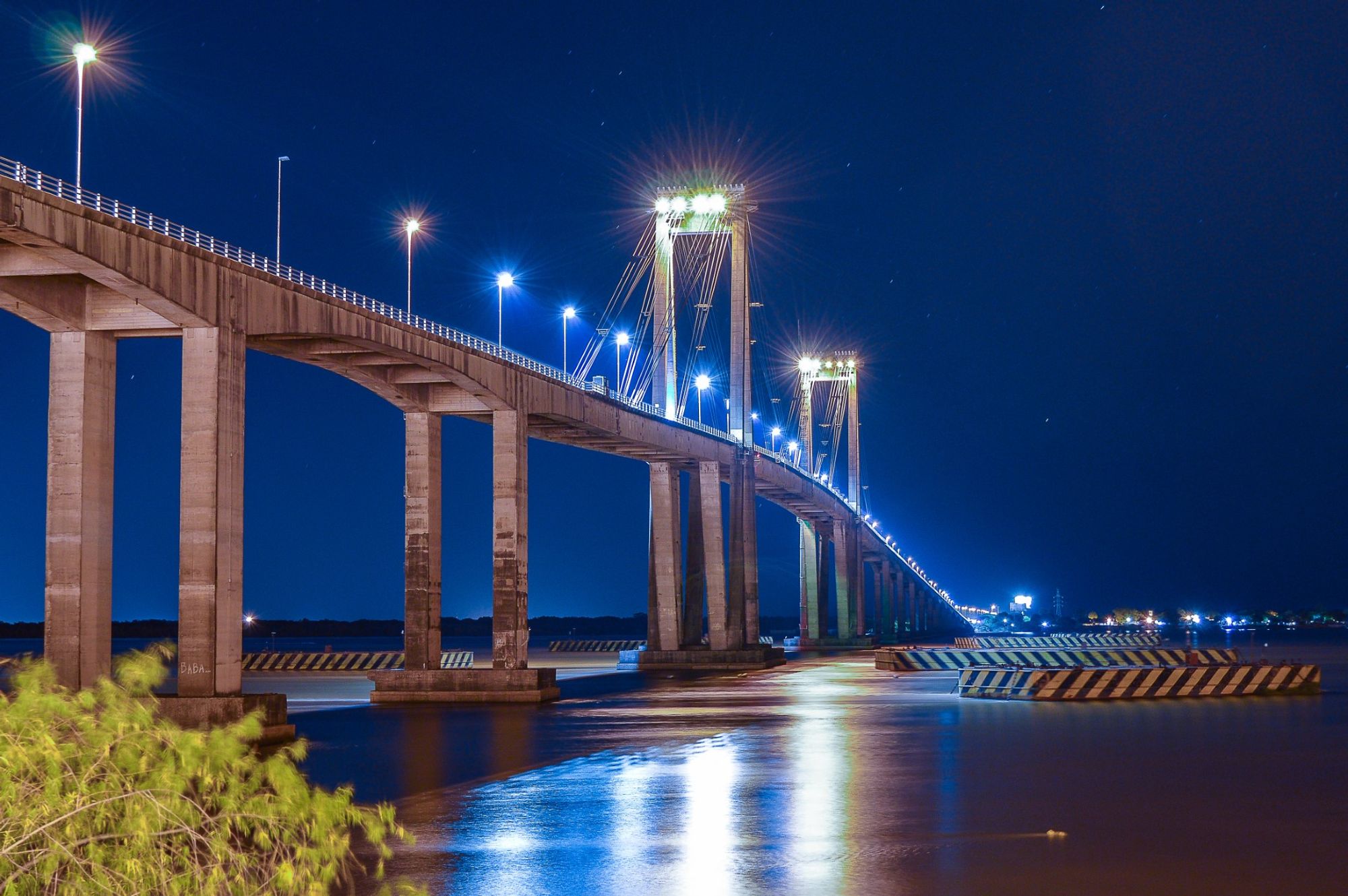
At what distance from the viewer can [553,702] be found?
129 ft

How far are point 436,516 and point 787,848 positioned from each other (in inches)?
1217

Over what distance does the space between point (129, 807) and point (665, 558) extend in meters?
60.3

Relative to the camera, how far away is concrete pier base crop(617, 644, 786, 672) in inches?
2566

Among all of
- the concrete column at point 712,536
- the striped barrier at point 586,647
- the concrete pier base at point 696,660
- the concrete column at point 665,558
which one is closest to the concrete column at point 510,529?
the concrete pier base at point 696,660

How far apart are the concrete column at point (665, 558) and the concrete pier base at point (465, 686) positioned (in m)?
26.1

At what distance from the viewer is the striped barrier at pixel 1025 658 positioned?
5619 cm

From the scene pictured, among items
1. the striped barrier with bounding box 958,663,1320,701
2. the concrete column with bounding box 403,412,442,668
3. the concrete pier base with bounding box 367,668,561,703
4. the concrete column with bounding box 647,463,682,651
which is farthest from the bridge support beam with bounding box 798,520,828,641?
the striped barrier with bounding box 958,663,1320,701

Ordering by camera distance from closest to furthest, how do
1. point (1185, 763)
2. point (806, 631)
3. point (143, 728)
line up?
point (143, 728) → point (1185, 763) → point (806, 631)

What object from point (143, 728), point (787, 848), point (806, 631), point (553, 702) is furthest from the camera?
point (806, 631)

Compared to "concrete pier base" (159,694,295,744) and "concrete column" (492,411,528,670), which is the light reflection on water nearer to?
"concrete pier base" (159,694,295,744)

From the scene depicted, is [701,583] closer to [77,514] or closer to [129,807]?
[77,514]

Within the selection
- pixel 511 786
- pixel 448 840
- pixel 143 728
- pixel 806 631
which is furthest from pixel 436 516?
pixel 806 631

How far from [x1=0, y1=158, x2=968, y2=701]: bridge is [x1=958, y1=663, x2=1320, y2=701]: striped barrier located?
41.1 feet

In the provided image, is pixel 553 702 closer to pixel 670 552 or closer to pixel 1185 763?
pixel 1185 763
